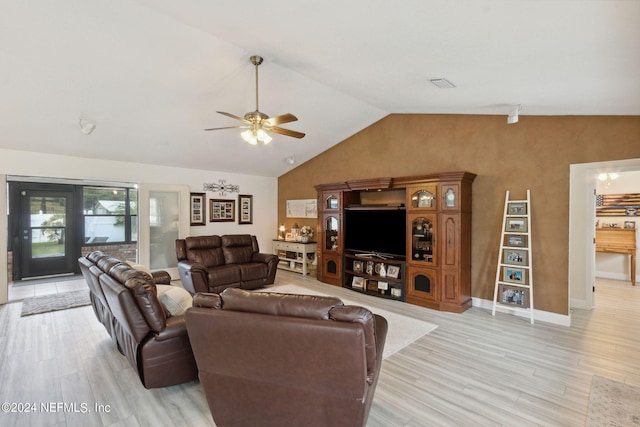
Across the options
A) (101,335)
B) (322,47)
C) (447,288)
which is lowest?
(101,335)

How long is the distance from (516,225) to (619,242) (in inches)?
148

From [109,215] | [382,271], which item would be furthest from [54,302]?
[382,271]

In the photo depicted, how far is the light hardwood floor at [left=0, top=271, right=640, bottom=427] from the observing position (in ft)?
7.04

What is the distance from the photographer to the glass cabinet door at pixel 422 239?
15.2 ft

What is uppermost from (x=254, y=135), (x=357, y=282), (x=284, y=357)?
(x=254, y=135)

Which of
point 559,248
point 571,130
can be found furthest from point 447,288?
point 571,130

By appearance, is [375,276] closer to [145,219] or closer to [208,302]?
[208,302]

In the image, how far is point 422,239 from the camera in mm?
4766

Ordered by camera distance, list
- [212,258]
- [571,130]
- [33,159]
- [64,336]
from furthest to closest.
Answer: [212,258], [33,159], [571,130], [64,336]

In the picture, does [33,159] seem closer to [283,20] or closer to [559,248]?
[283,20]

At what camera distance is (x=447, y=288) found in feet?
14.4

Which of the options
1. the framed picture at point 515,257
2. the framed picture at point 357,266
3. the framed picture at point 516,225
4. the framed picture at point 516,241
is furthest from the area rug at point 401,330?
the framed picture at point 516,225

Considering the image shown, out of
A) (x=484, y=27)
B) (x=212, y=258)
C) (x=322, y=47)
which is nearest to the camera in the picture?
(x=484, y=27)

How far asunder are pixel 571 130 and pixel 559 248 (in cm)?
151
